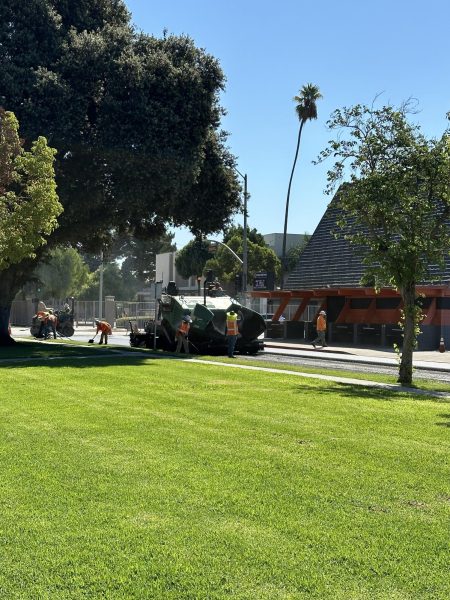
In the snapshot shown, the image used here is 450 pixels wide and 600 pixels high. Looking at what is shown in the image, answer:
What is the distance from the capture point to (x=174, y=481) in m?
5.99

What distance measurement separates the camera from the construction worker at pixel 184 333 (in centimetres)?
2361

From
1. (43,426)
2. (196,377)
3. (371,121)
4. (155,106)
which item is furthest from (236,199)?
(43,426)

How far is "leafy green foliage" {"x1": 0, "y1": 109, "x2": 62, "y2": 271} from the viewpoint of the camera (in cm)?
1775

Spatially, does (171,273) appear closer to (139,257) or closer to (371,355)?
(139,257)

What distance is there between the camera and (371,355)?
91.1ft

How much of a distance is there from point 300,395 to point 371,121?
728cm

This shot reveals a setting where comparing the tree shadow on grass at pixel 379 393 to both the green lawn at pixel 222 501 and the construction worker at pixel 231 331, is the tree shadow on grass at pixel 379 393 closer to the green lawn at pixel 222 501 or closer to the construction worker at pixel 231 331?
the green lawn at pixel 222 501

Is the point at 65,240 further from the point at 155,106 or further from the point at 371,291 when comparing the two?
the point at 371,291

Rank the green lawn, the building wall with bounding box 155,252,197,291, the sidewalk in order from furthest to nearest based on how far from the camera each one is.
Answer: the building wall with bounding box 155,252,197,291 < the sidewalk < the green lawn

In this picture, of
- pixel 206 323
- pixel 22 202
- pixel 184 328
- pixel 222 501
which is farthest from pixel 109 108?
pixel 222 501

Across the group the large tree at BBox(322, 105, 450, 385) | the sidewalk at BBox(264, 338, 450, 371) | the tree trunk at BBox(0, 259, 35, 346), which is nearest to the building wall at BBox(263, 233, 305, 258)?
the sidewalk at BBox(264, 338, 450, 371)

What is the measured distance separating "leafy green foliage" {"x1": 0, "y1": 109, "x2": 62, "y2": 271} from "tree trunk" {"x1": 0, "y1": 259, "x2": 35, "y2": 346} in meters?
7.80

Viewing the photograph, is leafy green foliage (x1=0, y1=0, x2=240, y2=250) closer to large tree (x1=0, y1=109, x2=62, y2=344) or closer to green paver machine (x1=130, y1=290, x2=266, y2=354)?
green paver machine (x1=130, y1=290, x2=266, y2=354)

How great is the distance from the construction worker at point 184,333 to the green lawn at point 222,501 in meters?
12.9
